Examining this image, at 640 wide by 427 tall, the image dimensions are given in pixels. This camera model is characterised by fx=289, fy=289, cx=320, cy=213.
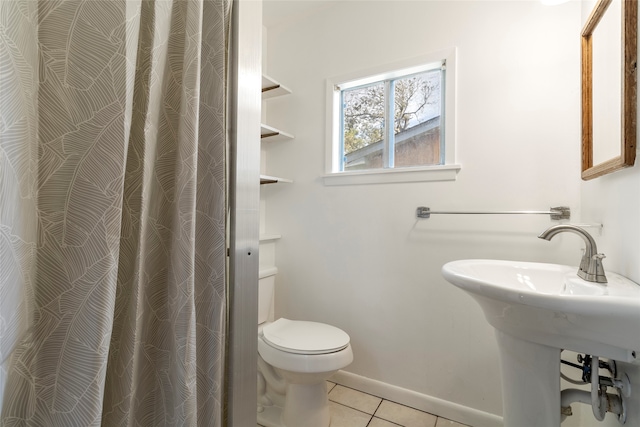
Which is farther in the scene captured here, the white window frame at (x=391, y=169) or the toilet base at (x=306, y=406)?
the white window frame at (x=391, y=169)

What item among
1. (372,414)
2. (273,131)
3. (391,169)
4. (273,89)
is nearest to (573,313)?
(391,169)

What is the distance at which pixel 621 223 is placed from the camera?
0.90 metres

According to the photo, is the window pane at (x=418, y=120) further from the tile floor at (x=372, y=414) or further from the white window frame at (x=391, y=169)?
the tile floor at (x=372, y=414)

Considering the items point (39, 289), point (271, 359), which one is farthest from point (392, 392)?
point (39, 289)

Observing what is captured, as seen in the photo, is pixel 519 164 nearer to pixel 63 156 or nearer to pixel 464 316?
pixel 464 316

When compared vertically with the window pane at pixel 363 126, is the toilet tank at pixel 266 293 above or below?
below

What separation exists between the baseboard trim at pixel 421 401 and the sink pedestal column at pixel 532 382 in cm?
68

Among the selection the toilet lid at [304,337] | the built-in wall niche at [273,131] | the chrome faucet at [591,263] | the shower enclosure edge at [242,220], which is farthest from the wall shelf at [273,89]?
the chrome faucet at [591,263]

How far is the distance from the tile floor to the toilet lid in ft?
1.46

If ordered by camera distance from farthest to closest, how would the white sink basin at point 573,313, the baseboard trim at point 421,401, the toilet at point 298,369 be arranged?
1. the baseboard trim at point 421,401
2. the toilet at point 298,369
3. the white sink basin at point 573,313

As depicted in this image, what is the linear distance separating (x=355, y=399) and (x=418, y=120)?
65.8 inches

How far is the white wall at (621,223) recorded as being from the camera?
789 mm

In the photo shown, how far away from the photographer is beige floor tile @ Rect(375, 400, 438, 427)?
148 centimetres

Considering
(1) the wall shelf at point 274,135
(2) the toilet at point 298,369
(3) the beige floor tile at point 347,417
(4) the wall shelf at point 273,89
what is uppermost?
(4) the wall shelf at point 273,89
